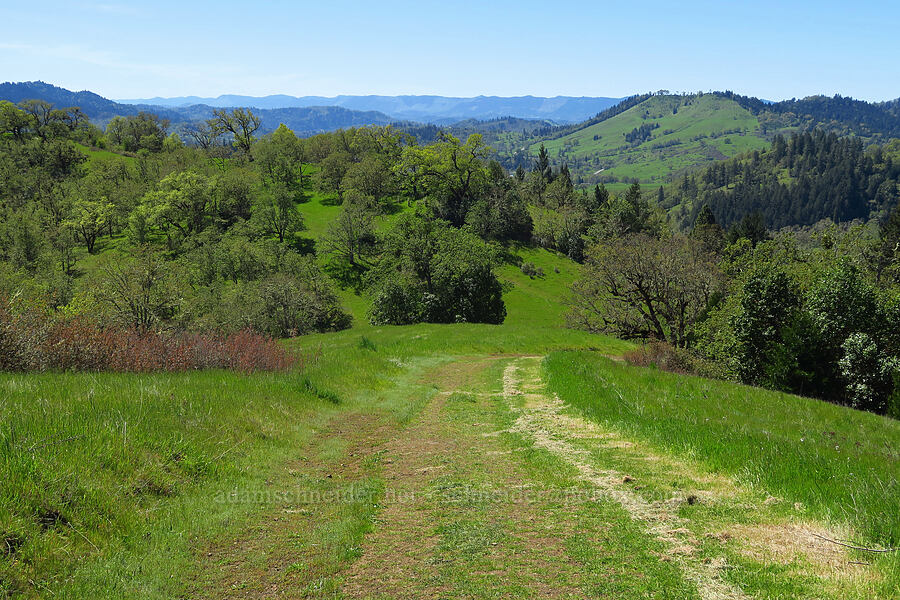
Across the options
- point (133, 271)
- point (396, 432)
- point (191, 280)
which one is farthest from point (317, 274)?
point (396, 432)

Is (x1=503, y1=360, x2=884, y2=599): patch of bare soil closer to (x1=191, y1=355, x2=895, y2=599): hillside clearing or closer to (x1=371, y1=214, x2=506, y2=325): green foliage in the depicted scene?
(x1=191, y1=355, x2=895, y2=599): hillside clearing

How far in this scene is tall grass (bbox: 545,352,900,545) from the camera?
656cm

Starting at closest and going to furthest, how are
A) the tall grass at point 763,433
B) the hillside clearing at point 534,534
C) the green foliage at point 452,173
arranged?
the hillside clearing at point 534,534 < the tall grass at point 763,433 < the green foliage at point 452,173

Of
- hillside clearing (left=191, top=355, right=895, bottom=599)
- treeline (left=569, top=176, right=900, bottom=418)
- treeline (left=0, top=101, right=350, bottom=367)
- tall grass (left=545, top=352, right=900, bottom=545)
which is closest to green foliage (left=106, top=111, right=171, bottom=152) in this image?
treeline (left=0, top=101, right=350, bottom=367)

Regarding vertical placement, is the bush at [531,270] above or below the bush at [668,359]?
below

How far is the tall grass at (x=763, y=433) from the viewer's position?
656 cm

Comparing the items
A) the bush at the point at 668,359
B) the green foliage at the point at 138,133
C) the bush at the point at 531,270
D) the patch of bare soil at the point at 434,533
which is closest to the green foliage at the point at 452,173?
the bush at the point at 531,270

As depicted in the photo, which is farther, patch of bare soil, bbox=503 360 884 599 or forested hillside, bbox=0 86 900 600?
forested hillside, bbox=0 86 900 600

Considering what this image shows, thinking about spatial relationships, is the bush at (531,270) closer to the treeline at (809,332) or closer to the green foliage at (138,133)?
the treeline at (809,332)

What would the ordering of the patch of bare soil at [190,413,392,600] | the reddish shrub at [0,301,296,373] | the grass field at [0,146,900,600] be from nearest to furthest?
the grass field at [0,146,900,600] → the patch of bare soil at [190,413,392,600] → the reddish shrub at [0,301,296,373]

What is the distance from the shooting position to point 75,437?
7.09 m

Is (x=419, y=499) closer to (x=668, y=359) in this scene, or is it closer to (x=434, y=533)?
(x=434, y=533)

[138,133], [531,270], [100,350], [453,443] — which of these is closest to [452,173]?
[531,270]

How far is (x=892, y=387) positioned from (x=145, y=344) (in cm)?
3196
